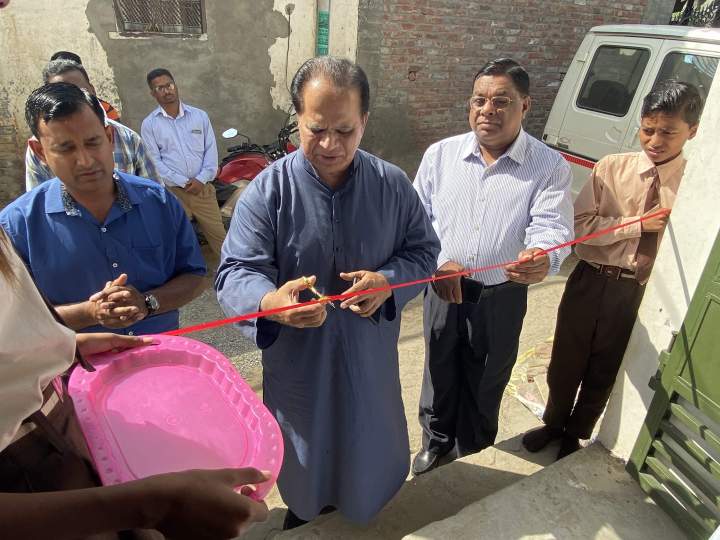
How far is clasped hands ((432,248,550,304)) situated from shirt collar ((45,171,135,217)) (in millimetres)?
1387

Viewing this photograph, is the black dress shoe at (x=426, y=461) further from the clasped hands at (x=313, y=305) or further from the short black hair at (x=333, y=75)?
the short black hair at (x=333, y=75)

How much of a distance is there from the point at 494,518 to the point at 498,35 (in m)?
7.37

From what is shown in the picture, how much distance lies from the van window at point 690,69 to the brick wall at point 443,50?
2.33 meters

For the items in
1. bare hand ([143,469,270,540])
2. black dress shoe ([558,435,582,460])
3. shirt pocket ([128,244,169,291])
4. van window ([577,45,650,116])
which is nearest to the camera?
bare hand ([143,469,270,540])

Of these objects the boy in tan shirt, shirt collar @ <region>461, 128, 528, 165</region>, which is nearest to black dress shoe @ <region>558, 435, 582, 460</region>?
the boy in tan shirt

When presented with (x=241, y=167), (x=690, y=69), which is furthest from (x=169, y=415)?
(x=690, y=69)

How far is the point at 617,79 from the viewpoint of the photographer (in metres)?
5.40

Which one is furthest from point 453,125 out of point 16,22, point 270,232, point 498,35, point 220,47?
point 270,232

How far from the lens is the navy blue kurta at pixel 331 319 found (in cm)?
187

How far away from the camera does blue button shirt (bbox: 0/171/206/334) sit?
1.86 m

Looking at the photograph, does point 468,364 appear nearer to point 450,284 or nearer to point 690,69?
point 450,284

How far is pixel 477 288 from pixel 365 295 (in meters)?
0.90

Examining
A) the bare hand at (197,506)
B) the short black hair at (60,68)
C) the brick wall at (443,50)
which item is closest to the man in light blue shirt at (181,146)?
the short black hair at (60,68)

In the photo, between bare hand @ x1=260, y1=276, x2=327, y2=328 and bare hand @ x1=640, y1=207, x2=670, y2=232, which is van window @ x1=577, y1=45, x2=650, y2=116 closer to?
bare hand @ x1=640, y1=207, x2=670, y2=232
